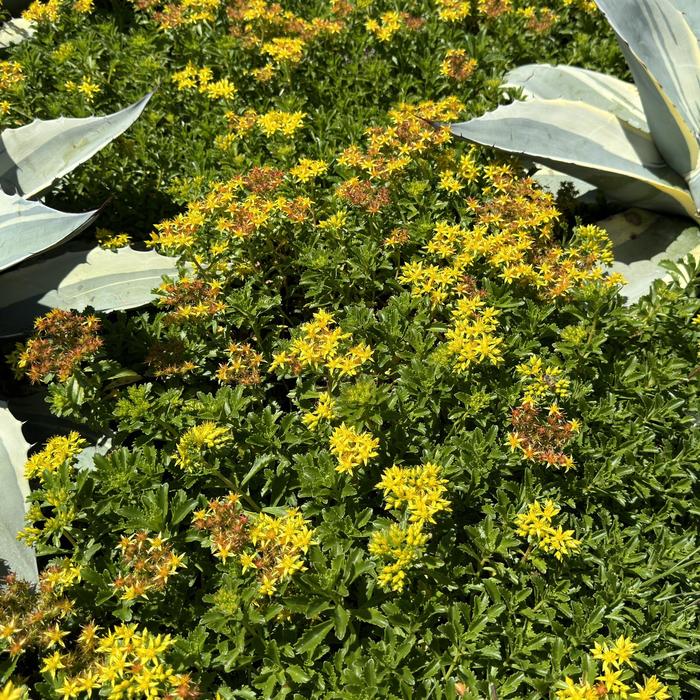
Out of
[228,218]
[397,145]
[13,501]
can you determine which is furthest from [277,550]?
[397,145]

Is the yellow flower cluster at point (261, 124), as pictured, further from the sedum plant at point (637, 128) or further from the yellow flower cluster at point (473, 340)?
the yellow flower cluster at point (473, 340)

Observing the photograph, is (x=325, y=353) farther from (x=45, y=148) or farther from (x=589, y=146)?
(x=45, y=148)

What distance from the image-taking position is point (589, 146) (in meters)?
4.02

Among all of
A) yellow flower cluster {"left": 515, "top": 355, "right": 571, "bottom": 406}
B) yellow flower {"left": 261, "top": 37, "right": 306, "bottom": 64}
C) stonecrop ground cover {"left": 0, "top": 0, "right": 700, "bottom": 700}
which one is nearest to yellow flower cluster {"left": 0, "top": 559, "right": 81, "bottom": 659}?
stonecrop ground cover {"left": 0, "top": 0, "right": 700, "bottom": 700}

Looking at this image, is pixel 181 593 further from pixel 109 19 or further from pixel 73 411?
pixel 109 19

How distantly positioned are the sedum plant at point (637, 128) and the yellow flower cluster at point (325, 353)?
5.44ft

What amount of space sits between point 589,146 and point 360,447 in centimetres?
256

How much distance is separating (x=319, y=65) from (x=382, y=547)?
12.7ft

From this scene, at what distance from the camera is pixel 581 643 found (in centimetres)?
248

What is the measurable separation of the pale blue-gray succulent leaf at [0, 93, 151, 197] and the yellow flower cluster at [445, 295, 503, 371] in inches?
89.1

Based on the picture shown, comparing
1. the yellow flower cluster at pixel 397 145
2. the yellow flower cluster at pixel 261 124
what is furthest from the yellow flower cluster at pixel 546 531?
the yellow flower cluster at pixel 261 124

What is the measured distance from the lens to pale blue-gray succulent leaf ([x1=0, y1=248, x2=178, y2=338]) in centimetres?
354

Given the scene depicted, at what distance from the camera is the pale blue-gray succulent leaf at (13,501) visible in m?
2.69

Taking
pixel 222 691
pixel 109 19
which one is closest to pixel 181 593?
pixel 222 691
